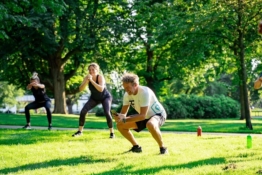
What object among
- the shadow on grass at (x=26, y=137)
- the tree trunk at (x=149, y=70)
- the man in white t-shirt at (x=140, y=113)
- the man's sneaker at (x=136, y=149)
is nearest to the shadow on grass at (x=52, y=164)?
the man in white t-shirt at (x=140, y=113)

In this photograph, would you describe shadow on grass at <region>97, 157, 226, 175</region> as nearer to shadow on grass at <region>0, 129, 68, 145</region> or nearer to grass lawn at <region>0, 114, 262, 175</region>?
grass lawn at <region>0, 114, 262, 175</region>

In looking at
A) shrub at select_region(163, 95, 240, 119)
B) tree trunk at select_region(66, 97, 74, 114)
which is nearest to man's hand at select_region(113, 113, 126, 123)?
shrub at select_region(163, 95, 240, 119)

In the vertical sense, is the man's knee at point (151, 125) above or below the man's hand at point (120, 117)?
below

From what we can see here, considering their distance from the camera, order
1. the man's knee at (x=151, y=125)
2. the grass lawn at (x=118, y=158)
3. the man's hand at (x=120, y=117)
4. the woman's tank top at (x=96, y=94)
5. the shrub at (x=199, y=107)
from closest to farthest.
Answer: the grass lawn at (x=118, y=158), the man's hand at (x=120, y=117), the man's knee at (x=151, y=125), the woman's tank top at (x=96, y=94), the shrub at (x=199, y=107)

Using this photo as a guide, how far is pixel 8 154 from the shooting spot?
8109 mm

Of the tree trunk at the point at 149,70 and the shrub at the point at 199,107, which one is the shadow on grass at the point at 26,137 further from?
the shrub at the point at 199,107

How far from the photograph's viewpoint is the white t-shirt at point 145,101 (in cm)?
757

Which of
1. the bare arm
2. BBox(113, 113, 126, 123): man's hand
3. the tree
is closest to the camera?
BBox(113, 113, 126, 123): man's hand

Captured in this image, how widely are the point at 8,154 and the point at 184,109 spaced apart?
26.5m

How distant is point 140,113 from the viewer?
7.55 metres

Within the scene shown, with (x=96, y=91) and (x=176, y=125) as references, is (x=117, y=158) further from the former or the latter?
(x=176, y=125)

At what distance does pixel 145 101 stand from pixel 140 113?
23 cm

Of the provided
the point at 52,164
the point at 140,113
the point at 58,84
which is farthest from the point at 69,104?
the point at 52,164

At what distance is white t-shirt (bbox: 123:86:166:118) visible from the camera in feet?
24.8
